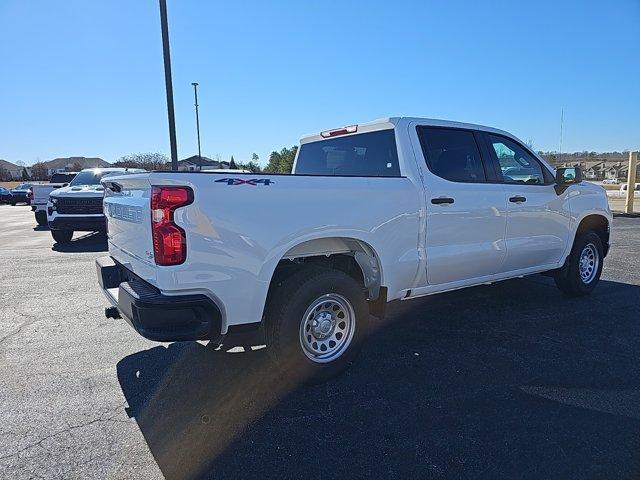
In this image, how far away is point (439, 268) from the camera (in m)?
3.98

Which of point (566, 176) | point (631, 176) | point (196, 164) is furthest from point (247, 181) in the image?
point (631, 176)

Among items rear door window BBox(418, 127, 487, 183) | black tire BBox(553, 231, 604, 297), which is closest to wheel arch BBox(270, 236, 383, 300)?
rear door window BBox(418, 127, 487, 183)

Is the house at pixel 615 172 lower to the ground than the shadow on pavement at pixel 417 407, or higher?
higher

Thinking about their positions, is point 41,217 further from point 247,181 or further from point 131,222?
point 247,181

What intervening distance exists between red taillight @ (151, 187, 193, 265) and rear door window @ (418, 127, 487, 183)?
7.51 feet

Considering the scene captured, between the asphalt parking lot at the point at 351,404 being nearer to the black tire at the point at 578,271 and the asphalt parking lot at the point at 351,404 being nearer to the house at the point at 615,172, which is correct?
the black tire at the point at 578,271

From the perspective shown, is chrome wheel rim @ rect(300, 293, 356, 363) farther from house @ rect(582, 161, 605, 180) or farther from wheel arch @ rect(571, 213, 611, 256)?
house @ rect(582, 161, 605, 180)

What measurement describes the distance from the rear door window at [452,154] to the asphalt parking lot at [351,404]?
159 centimetres

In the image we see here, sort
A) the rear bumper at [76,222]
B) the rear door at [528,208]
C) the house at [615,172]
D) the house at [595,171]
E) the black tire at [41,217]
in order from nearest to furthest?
the rear door at [528,208] < the rear bumper at [76,222] < the black tire at [41,217] < the house at [595,171] < the house at [615,172]

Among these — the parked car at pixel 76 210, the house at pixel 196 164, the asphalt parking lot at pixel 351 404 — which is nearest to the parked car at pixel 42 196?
the parked car at pixel 76 210

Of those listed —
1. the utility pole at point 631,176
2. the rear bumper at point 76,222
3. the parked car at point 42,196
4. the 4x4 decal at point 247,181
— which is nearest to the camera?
the 4x4 decal at point 247,181

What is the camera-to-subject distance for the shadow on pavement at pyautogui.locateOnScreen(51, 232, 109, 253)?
9836mm

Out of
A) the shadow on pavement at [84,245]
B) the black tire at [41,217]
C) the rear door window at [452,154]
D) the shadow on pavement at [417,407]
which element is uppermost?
the rear door window at [452,154]

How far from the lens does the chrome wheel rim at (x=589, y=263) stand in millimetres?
5652
